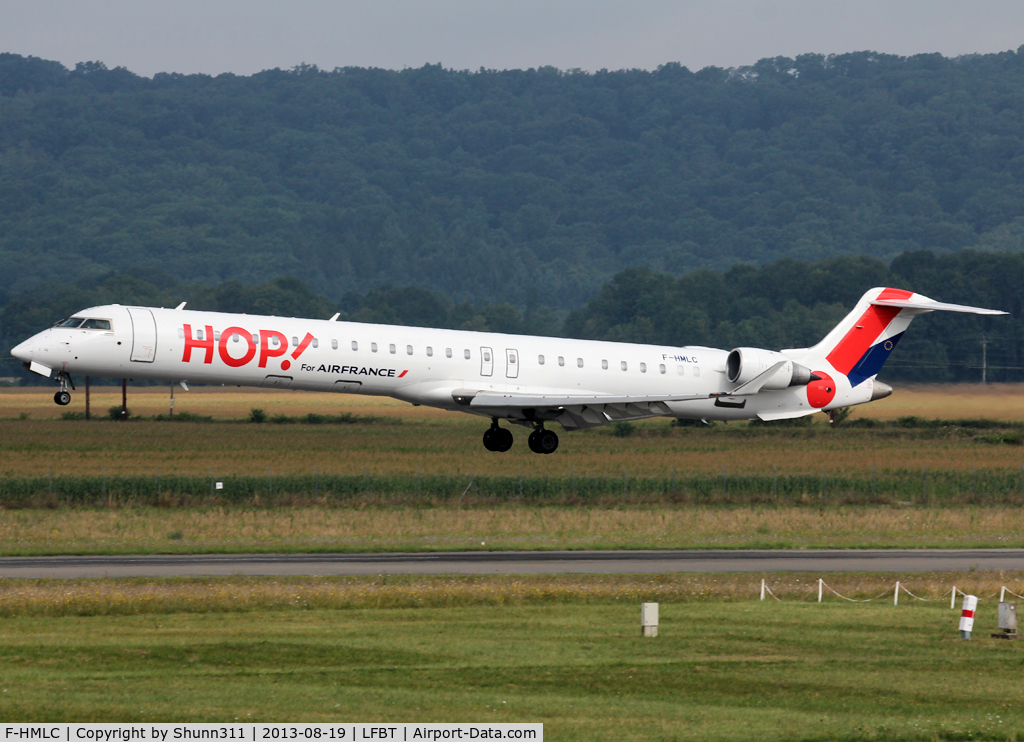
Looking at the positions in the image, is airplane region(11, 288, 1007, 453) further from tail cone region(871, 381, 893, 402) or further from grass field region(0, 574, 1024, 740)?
grass field region(0, 574, 1024, 740)

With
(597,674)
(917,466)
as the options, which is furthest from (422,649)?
(917,466)

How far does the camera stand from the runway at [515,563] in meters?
38.3

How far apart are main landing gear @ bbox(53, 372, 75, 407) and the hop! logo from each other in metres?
3.01

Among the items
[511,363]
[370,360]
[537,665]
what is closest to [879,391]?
[511,363]

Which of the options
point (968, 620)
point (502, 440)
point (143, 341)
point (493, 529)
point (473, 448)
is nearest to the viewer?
point (968, 620)

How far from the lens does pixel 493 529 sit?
159 feet

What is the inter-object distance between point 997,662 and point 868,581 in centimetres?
1138

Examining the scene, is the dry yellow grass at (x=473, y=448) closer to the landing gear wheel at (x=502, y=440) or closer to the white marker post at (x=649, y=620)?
the landing gear wheel at (x=502, y=440)

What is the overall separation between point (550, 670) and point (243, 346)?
14.9m

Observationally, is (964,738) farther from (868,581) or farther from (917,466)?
(917,466)

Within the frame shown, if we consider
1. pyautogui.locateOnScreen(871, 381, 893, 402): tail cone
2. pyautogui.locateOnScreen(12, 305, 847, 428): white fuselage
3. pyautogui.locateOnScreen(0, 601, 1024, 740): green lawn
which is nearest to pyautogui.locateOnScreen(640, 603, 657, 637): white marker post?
pyautogui.locateOnScreen(0, 601, 1024, 740): green lawn

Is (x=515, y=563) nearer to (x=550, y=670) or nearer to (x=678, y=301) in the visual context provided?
(x=550, y=670)

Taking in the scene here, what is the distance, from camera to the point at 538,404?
125 ft

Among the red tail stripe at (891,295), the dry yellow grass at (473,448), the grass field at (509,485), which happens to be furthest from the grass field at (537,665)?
the dry yellow grass at (473,448)
